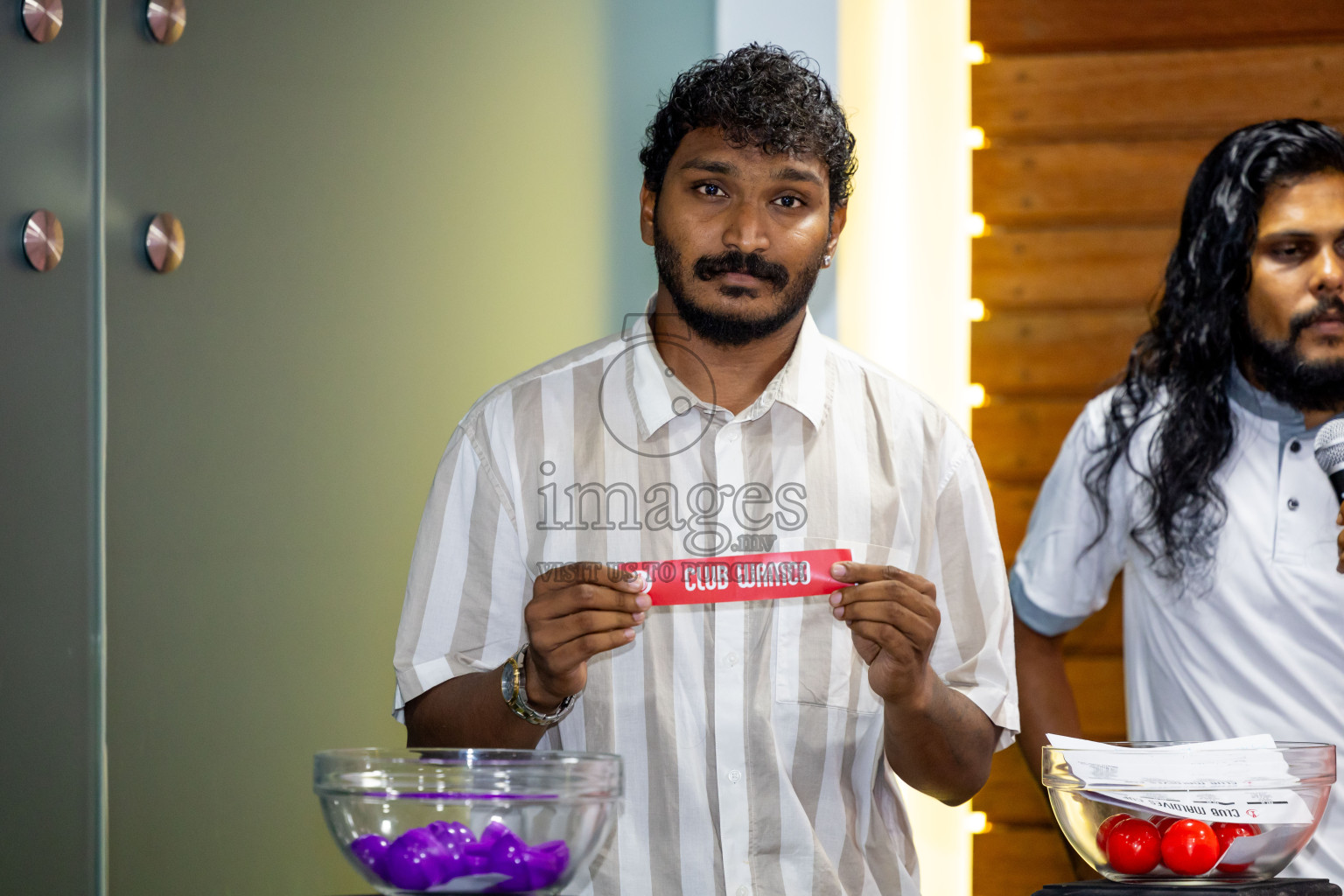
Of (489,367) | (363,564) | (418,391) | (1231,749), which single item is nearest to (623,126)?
(489,367)

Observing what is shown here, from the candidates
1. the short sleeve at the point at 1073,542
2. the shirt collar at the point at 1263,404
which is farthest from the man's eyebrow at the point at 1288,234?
the short sleeve at the point at 1073,542

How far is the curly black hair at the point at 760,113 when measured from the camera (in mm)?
1777

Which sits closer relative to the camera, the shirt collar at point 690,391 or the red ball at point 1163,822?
the red ball at point 1163,822

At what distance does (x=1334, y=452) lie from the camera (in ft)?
6.06

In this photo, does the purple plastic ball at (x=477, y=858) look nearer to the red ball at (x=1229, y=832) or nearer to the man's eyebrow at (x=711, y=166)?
the red ball at (x=1229, y=832)

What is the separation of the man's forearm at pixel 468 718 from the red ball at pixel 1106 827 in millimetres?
681

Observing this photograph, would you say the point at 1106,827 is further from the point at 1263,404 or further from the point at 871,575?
the point at 1263,404

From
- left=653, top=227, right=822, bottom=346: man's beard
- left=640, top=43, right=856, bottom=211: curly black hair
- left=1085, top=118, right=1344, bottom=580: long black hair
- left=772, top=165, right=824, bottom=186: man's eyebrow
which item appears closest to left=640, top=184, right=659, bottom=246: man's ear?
left=640, top=43, right=856, bottom=211: curly black hair

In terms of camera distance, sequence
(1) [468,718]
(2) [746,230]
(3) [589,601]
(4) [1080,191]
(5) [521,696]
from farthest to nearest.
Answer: (4) [1080,191]
(2) [746,230]
(1) [468,718]
(5) [521,696]
(3) [589,601]

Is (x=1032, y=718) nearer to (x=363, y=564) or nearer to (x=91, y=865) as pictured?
(x=363, y=564)

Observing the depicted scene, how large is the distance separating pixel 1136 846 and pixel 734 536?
69 cm

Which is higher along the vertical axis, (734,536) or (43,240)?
(43,240)

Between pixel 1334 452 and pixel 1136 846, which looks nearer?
pixel 1136 846

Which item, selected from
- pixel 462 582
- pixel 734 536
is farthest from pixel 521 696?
pixel 734 536
